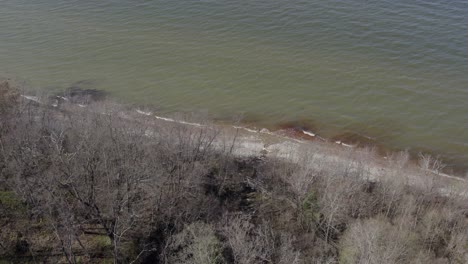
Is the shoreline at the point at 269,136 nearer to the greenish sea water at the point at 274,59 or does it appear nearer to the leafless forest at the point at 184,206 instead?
the greenish sea water at the point at 274,59

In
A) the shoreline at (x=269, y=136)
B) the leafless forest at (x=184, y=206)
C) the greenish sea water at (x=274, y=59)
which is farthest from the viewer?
the greenish sea water at (x=274, y=59)

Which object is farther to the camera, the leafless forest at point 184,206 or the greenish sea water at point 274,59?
the greenish sea water at point 274,59

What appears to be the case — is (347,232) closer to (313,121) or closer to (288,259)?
(288,259)

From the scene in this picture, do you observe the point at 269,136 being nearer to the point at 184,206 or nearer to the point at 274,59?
the point at 274,59

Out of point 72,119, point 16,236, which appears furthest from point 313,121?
point 16,236

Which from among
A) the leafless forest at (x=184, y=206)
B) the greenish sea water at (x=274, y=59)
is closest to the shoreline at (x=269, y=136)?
the greenish sea water at (x=274, y=59)

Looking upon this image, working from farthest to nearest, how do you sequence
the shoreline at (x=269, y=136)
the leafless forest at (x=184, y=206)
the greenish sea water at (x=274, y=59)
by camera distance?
the greenish sea water at (x=274, y=59) → the shoreline at (x=269, y=136) → the leafless forest at (x=184, y=206)

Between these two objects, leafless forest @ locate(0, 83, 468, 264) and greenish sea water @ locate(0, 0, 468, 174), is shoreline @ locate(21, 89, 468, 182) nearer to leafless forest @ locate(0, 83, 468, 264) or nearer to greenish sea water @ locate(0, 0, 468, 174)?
greenish sea water @ locate(0, 0, 468, 174)
